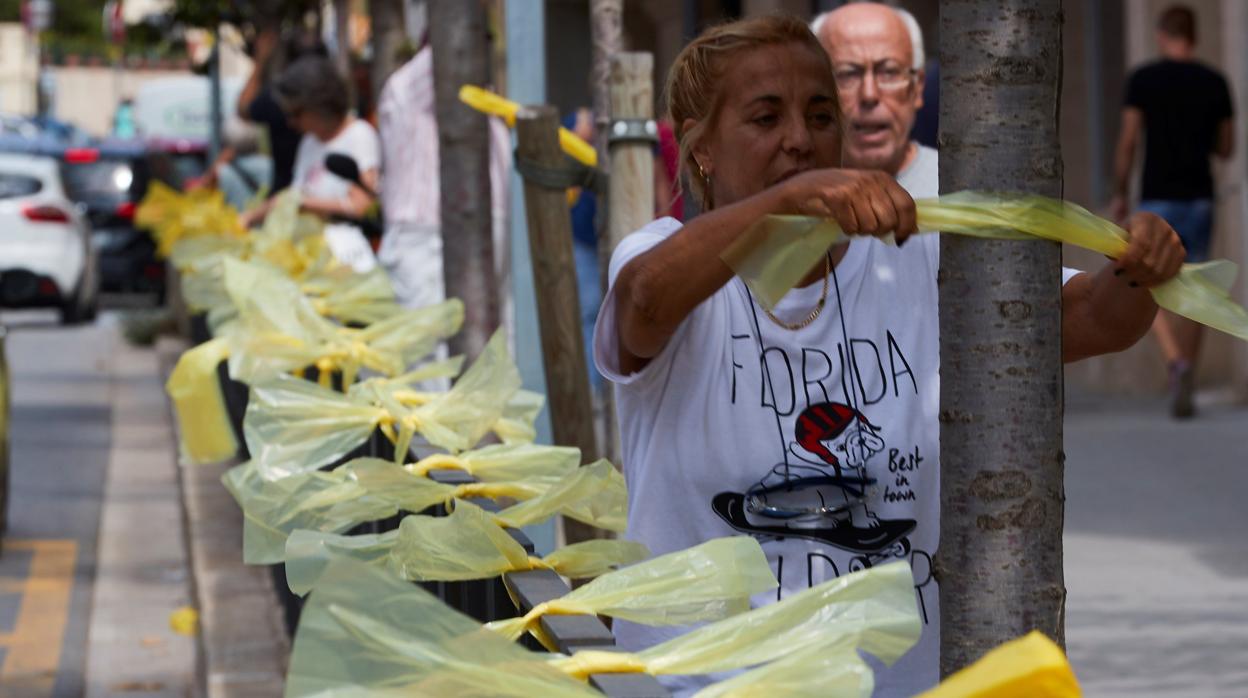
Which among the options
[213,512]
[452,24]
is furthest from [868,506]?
[213,512]

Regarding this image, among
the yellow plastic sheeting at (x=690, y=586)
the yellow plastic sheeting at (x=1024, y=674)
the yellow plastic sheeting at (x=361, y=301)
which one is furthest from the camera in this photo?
the yellow plastic sheeting at (x=361, y=301)

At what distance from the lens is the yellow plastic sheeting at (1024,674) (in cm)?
165

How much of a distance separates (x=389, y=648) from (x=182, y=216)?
325 inches

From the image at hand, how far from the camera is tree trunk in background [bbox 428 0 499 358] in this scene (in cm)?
584

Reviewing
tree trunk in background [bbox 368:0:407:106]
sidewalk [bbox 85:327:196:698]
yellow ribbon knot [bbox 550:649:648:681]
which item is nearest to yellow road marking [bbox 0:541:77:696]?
sidewalk [bbox 85:327:196:698]

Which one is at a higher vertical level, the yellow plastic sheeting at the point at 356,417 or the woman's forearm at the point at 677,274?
the woman's forearm at the point at 677,274

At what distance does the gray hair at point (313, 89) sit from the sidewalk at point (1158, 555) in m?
3.33

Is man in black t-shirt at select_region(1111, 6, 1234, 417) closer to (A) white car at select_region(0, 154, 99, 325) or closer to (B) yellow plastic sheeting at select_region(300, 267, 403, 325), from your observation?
(B) yellow plastic sheeting at select_region(300, 267, 403, 325)

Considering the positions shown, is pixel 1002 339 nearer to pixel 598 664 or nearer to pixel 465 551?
pixel 598 664

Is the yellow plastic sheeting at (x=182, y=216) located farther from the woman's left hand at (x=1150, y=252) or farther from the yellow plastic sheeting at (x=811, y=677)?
the yellow plastic sheeting at (x=811, y=677)

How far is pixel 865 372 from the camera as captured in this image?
9.41 ft

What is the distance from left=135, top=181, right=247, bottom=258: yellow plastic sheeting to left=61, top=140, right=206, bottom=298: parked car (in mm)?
15243

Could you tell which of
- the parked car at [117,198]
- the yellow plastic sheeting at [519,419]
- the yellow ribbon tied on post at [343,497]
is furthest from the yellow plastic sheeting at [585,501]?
the parked car at [117,198]

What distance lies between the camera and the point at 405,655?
1.96 m
